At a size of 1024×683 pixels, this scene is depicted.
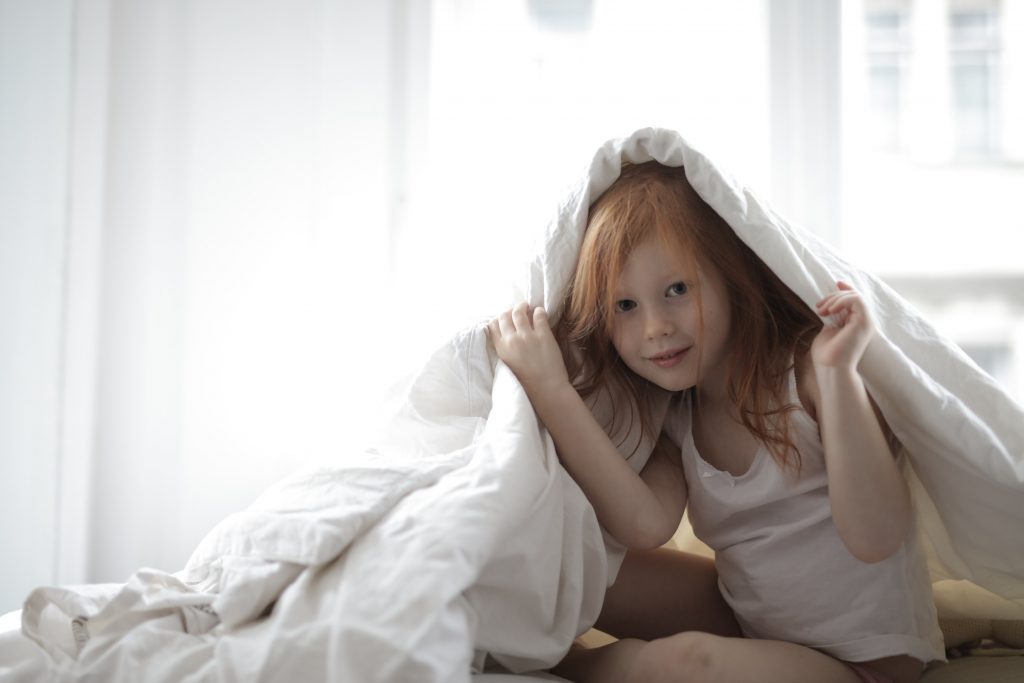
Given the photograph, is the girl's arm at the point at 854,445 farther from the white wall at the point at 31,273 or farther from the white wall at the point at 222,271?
the white wall at the point at 31,273

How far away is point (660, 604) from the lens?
98 centimetres

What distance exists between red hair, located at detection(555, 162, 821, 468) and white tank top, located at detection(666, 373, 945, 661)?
0.03 m

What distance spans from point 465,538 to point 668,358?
0.38 meters

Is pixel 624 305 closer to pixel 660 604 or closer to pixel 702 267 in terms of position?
pixel 702 267

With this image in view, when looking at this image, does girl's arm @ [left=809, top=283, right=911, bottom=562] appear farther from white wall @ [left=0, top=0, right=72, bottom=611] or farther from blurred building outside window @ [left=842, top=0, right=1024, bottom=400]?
white wall @ [left=0, top=0, right=72, bottom=611]

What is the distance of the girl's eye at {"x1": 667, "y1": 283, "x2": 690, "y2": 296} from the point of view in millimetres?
864

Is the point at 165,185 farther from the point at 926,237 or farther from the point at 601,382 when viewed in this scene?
the point at 926,237

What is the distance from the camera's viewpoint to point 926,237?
161 centimetres

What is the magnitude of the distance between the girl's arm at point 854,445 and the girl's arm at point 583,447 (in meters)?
0.20

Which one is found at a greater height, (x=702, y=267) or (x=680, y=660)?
(x=702, y=267)

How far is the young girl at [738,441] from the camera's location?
0.77 meters

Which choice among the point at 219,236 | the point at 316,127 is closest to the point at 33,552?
the point at 219,236

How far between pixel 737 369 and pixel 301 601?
0.56 meters

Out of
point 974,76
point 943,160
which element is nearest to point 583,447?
point 943,160
